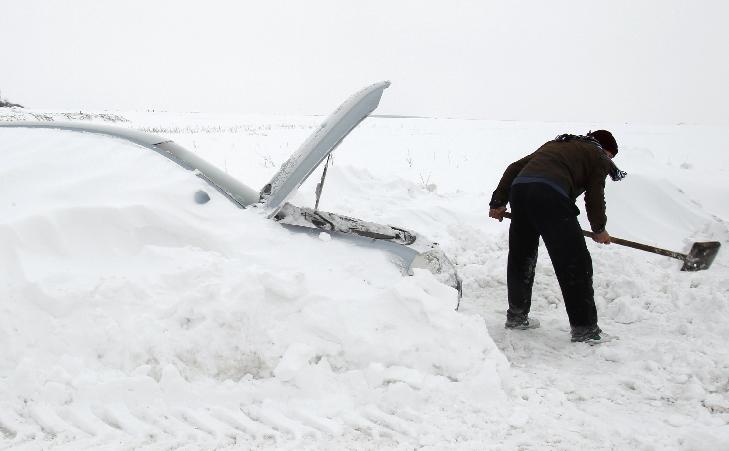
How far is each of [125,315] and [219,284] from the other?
16.8 inches

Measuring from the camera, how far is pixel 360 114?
9.43ft

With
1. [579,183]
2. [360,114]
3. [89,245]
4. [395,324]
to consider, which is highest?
[360,114]

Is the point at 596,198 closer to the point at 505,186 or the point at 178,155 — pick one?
the point at 505,186

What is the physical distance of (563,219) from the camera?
133 inches

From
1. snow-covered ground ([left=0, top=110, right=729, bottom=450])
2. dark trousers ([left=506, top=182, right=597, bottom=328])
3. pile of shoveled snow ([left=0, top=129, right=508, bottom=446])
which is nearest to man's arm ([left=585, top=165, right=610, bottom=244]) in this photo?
dark trousers ([left=506, top=182, right=597, bottom=328])

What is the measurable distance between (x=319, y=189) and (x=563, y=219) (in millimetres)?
1595

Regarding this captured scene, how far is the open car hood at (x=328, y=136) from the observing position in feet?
9.34

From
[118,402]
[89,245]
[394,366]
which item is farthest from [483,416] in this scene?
[89,245]

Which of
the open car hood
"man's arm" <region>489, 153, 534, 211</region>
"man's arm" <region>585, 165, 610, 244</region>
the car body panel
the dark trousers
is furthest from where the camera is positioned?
"man's arm" <region>489, 153, 534, 211</region>

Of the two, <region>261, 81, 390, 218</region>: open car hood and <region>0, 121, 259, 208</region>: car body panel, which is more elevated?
<region>261, 81, 390, 218</region>: open car hood

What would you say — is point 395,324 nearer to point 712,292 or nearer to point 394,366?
point 394,366

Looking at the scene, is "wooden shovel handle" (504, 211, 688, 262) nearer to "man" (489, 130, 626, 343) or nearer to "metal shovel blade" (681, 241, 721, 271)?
"metal shovel blade" (681, 241, 721, 271)

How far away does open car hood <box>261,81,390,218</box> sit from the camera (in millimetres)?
2848

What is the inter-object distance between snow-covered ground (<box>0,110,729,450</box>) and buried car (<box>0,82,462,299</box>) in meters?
0.08
